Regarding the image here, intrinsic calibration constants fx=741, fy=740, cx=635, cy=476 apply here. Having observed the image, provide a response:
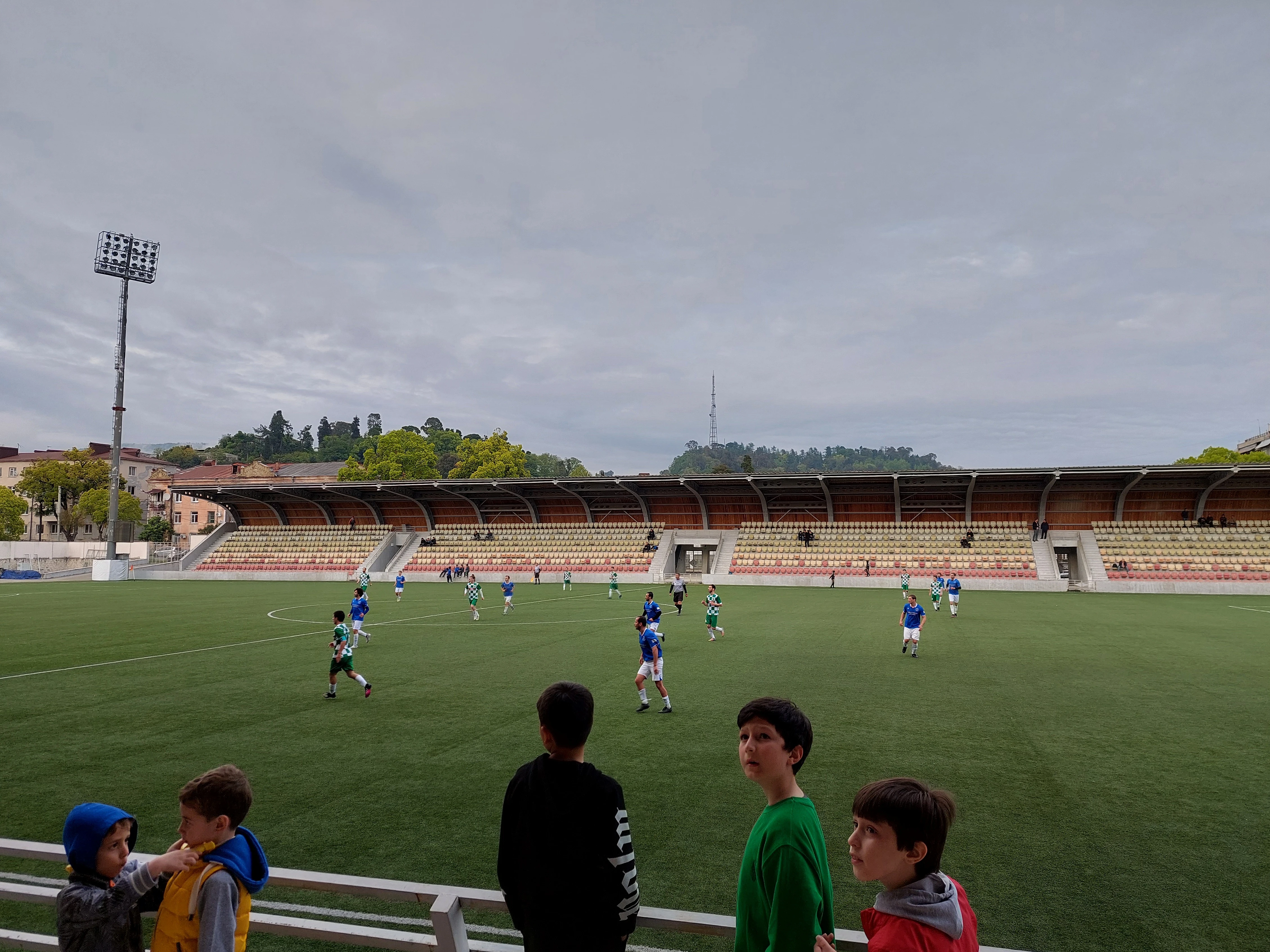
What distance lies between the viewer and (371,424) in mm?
160375

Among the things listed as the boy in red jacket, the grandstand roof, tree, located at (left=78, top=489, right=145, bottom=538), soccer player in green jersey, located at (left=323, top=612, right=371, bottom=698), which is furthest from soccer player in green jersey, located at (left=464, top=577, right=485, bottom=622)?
tree, located at (left=78, top=489, right=145, bottom=538)

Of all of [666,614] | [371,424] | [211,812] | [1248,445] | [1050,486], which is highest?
[371,424]

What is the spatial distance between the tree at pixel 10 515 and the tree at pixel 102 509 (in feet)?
16.0

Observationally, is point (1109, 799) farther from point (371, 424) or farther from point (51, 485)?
point (371, 424)

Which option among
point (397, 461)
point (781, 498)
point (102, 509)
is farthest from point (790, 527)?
point (102, 509)

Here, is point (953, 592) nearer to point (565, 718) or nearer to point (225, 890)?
point (565, 718)

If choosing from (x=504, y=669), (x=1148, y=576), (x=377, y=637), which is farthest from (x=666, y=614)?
(x=1148, y=576)

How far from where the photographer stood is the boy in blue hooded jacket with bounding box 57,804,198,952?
9.41ft

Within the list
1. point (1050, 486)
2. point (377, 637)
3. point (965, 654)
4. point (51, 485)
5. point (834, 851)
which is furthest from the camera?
point (51, 485)

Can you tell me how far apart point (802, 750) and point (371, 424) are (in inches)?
6622

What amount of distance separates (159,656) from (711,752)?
1408cm

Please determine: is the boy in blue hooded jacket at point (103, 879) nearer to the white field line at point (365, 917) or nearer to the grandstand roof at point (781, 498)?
the white field line at point (365, 917)

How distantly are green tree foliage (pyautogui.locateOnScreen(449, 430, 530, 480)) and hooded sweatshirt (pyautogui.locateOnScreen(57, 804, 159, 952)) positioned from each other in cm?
7938

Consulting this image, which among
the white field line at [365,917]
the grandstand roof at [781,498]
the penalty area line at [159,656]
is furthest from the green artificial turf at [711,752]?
the grandstand roof at [781,498]
